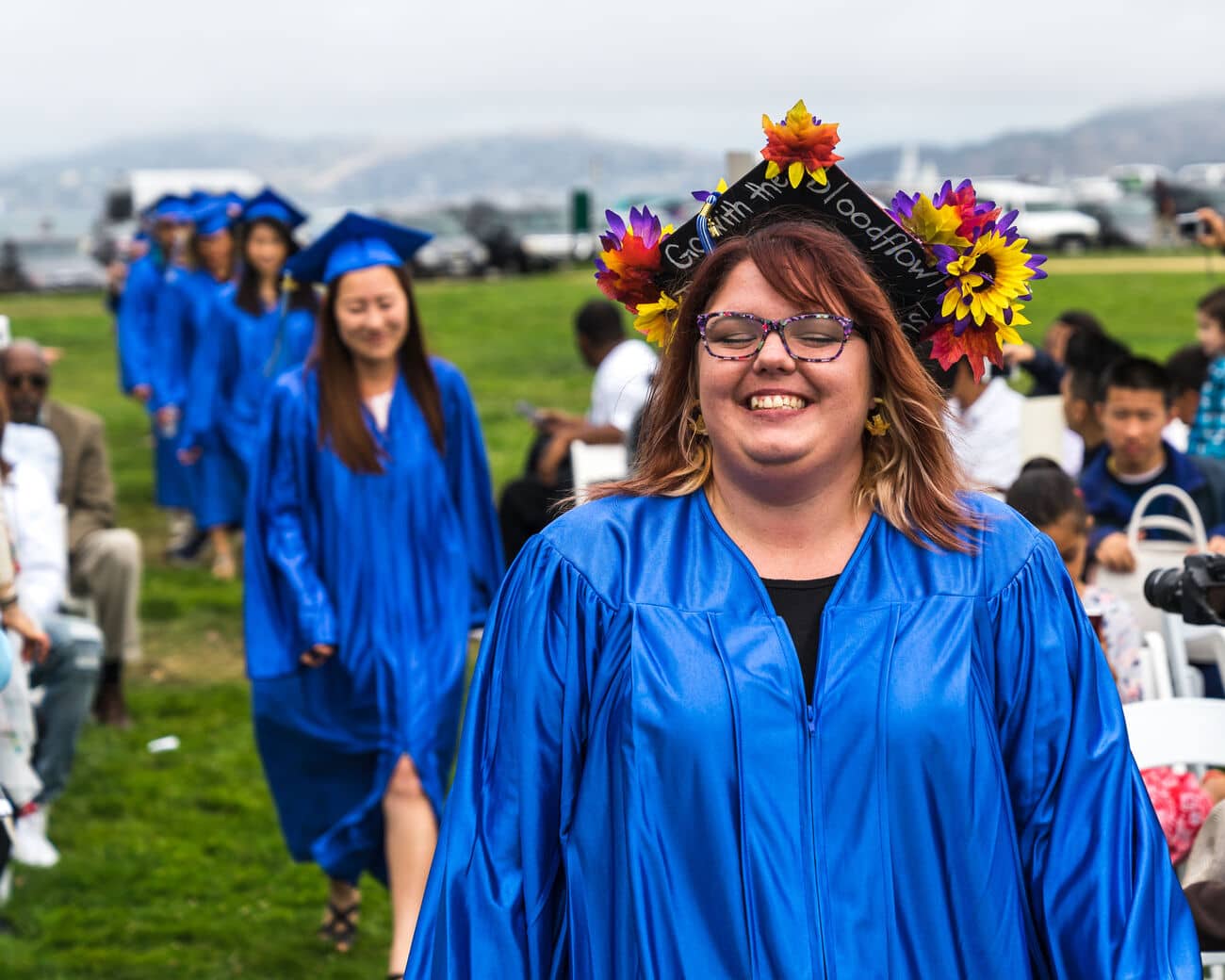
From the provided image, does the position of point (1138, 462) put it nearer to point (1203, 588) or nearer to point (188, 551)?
point (1203, 588)

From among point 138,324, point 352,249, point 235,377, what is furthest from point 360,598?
point 138,324

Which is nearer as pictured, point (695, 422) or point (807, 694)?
point (807, 694)

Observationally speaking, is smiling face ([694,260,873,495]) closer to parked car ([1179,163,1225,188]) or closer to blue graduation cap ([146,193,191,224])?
blue graduation cap ([146,193,191,224])

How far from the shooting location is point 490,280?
36.8m

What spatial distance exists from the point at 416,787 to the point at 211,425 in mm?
5836

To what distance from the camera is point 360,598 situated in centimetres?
532

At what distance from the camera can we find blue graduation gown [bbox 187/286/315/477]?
10258 mm

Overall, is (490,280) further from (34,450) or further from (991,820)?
(991,820)

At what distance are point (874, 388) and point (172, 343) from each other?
30.5 feet

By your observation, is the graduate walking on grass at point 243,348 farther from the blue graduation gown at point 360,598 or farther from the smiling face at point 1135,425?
the smiling face at point 1135,425

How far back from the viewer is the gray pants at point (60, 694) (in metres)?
6.16

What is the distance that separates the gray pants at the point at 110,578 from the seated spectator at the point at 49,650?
1331mm

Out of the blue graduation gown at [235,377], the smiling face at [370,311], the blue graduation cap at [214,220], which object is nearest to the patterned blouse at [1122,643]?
the smiling face at [370,311]

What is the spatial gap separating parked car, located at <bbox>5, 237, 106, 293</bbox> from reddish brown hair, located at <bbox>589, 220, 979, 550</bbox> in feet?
117
